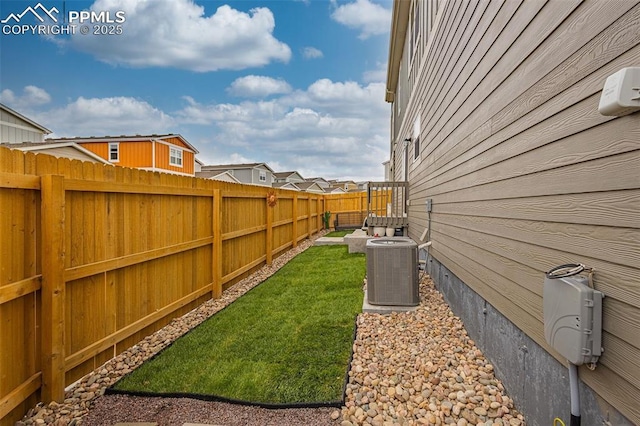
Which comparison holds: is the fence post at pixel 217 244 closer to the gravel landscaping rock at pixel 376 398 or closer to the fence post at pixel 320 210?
the gravel landscaping rock at pixel 376 398

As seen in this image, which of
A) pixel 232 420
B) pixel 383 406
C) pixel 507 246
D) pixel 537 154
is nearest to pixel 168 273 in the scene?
pixel 232 420

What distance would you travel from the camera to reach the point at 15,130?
20.1 metres

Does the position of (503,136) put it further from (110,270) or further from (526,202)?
(110,270)

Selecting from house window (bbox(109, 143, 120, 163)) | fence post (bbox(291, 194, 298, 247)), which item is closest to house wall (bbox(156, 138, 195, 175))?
house window (bbox(109, 143, 120, 163))

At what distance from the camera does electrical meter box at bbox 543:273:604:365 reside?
1.51 m

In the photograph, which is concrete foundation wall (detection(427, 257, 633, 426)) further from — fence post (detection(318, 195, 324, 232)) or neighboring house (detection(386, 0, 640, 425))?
fence post (detection(318, 195, 324, 232))

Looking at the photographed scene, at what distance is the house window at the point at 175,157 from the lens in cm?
2683

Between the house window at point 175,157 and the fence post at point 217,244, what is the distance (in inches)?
928

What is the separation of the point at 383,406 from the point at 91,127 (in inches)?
1143

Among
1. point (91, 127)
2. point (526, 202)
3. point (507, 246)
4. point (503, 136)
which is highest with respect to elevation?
point (91, 127)

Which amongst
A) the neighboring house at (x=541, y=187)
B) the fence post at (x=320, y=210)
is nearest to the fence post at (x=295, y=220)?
the fence post at (x=320, y=210)

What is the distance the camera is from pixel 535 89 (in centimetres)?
216

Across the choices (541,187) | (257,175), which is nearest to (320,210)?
(541,187)

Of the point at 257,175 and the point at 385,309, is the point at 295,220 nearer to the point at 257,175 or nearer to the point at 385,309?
the point at 385,309
